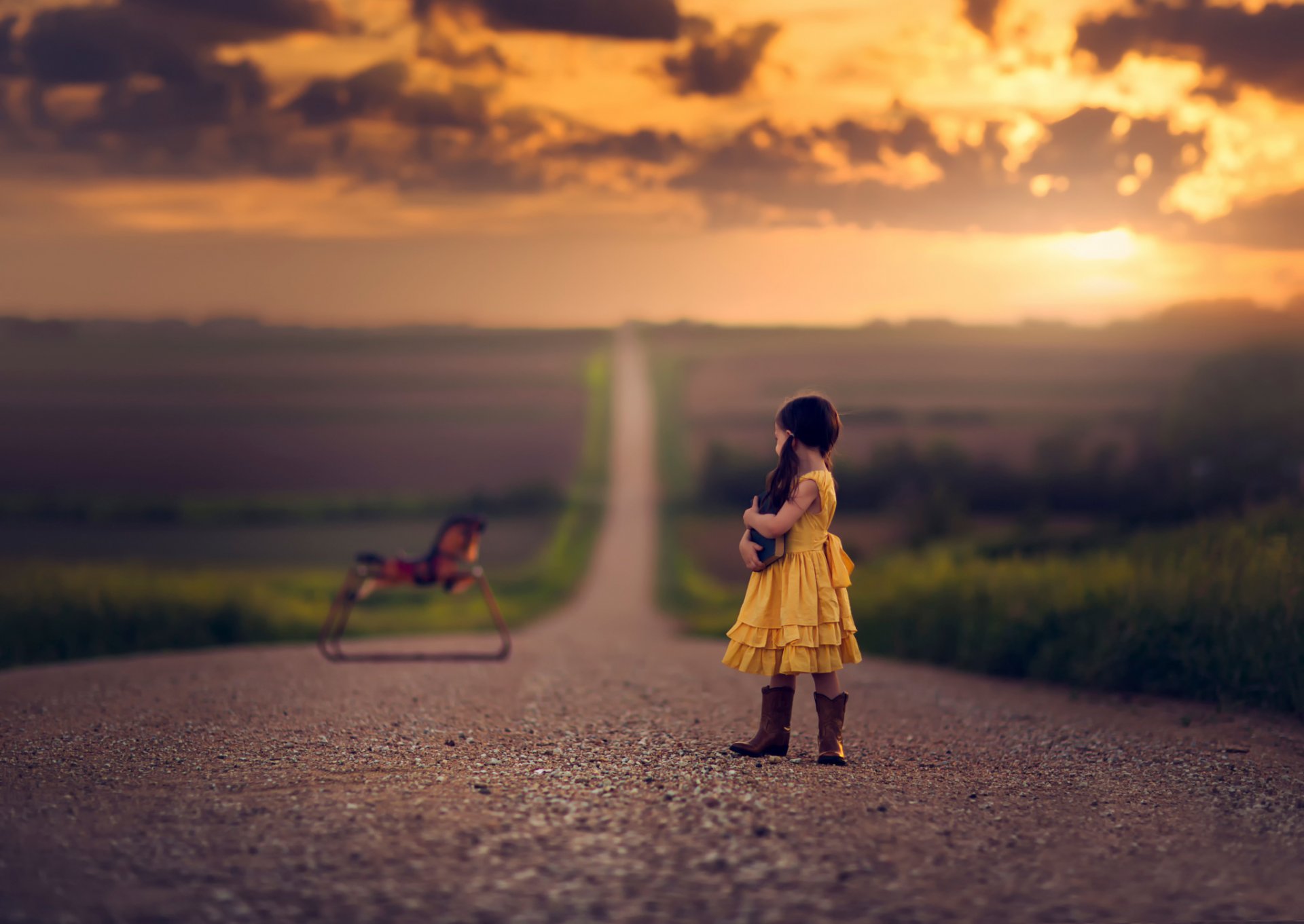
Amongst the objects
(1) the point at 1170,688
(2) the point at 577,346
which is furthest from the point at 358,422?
(2) the point at 577,346

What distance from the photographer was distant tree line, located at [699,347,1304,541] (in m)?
31.9

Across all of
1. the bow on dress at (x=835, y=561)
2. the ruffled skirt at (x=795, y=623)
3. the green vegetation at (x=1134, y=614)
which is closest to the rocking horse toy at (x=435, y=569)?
the green vegetation at (x=1134, y=614)

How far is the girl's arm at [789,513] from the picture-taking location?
6.55 metres

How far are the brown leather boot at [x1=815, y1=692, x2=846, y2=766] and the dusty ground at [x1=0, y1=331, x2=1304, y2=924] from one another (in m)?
0.22

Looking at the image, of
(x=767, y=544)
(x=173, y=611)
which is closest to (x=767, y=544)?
(x=767, y=544)

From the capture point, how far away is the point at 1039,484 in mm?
36938

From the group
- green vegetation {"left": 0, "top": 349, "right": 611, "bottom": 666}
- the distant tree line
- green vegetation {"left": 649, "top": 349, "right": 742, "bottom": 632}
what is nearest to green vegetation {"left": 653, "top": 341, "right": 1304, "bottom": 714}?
green vegetation {"left": 649, "top": 349, "right": 742, "bottom": 632}

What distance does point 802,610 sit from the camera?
6.65 m

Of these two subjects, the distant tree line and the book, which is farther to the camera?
the distant tree line

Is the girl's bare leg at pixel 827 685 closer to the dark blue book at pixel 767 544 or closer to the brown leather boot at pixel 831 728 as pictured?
the brown leather boot at pixel 831 728

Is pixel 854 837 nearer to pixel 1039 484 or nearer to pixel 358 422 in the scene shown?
pixel 1039 484

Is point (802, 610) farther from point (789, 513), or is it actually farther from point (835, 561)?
point (789, 513)

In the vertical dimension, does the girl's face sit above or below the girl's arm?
above

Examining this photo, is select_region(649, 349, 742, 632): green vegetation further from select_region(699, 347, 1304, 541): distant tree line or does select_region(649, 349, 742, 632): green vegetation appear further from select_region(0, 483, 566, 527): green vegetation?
select_region(0, 483, 566, 527): green vegetation
